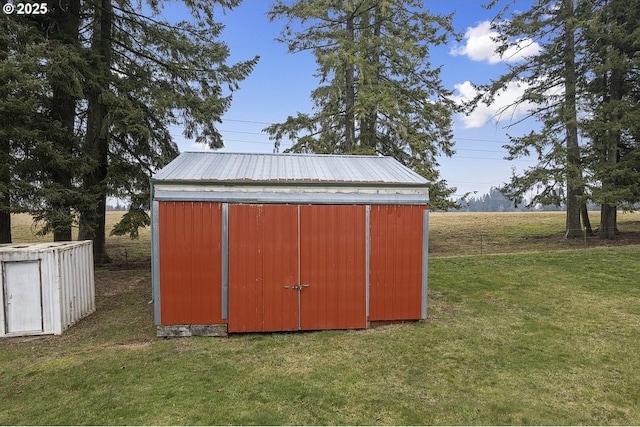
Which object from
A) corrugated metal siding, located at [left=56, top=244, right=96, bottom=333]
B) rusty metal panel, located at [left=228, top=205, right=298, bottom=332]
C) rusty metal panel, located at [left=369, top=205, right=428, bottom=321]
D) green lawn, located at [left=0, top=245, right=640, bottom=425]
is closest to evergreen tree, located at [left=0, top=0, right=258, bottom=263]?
corrugated metal siding, located at [left=56, top=244, right=96, bottom=333]

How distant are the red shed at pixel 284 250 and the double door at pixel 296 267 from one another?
2 cm

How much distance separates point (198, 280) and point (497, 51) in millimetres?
19082

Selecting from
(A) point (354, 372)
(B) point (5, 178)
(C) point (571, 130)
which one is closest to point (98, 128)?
(B) point (5, 178)

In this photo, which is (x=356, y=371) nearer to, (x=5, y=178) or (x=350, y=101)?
Answer: (x=5, y=178)

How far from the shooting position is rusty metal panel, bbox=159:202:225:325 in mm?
6898

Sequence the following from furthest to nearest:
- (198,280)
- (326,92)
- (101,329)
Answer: (326,92), (101,329), (198,280)

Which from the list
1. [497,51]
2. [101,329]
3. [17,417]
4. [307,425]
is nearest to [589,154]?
[497,51]

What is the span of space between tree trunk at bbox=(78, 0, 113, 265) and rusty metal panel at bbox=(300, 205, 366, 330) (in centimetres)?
795

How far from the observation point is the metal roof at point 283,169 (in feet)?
23.7

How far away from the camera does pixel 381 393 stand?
16.0 ft

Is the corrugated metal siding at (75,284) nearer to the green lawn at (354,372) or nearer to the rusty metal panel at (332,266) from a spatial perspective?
the green lawn at (354,372)

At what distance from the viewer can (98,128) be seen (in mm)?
12875

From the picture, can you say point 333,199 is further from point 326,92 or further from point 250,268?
point 326,92

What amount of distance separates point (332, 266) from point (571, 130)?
1625 centimetres
